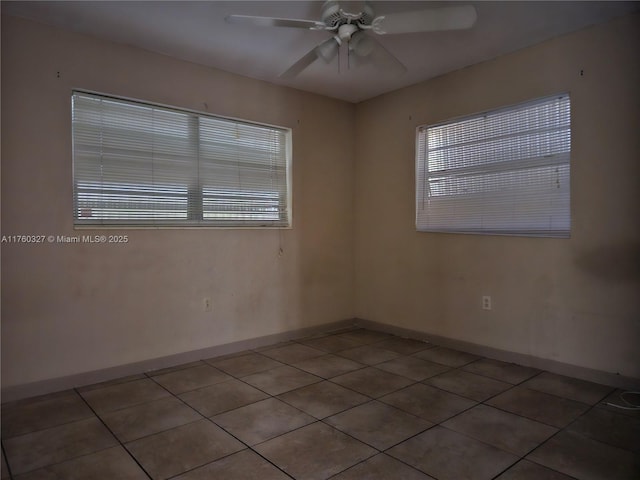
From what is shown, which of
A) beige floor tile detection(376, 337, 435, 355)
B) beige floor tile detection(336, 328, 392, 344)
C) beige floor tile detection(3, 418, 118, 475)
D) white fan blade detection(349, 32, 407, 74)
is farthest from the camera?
beige floor tile detection(336, 328, 392, 344)

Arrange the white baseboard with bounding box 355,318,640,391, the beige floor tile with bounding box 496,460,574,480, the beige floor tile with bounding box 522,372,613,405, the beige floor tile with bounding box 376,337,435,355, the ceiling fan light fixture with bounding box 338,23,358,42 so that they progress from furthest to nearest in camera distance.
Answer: the beige floor tile with bounding box 376,337,435,355 → the white baseboard with bounding box 355,318,640,391 → the beige floor tile with bounding box 522,372,613,405 → the ceiling fan light fixture with bounding box 338,23,358,42 → the beige floor tile with bounding box 496,460,574,480

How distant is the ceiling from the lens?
2.62 metres

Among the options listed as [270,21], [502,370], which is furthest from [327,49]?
[502,370]

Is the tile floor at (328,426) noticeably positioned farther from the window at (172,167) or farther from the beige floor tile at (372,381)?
the window at (172,167)

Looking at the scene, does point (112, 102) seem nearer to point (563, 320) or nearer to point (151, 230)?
point (151, 230)

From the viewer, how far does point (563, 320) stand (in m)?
3.09

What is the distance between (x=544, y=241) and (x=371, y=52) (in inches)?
76.3

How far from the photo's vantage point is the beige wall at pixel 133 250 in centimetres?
274

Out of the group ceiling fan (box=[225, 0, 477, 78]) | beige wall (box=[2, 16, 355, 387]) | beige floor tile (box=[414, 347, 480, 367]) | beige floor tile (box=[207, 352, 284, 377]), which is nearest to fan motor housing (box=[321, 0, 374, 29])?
ceiling fan (box=[225, 0, 477, 78])

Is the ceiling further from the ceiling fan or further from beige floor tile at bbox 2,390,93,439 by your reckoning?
beige floor tile at bbox 2,390,93,439

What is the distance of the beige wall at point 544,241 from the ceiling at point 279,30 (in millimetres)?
229

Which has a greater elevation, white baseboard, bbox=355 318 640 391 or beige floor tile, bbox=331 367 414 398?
white baseboard, bbox=355 318 640 391

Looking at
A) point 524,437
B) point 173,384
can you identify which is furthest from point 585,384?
point 173,384

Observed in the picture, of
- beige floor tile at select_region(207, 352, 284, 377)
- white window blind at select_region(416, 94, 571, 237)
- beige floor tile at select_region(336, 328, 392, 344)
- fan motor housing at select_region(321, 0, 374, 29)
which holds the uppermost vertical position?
fan motor housing at select_region(321, 0, 374, 29)
